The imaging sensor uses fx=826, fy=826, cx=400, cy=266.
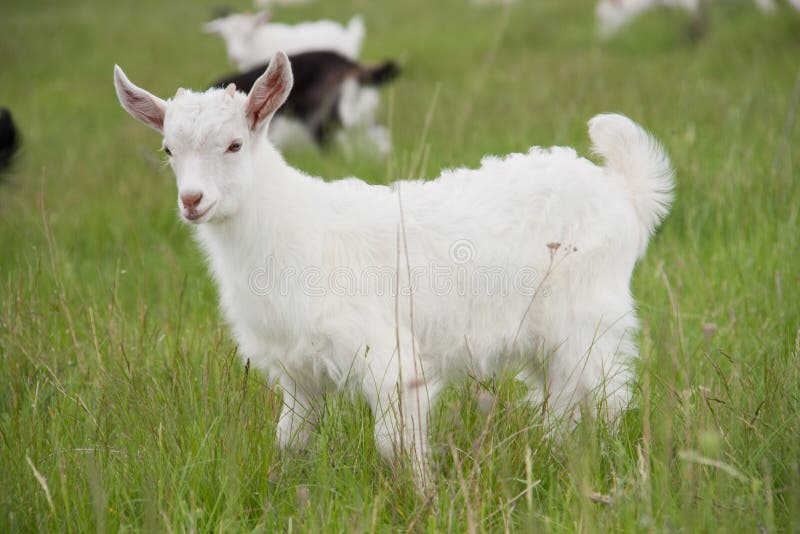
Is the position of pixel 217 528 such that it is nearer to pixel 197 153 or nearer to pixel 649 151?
pixel 197 153

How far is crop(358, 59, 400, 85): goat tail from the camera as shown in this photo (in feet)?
25.2

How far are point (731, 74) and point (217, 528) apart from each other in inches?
284

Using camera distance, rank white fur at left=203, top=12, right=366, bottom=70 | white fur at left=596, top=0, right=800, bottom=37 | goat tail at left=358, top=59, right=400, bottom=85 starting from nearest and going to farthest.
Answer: goat tail at left=358, top=59, right=400, bottom=85, white fur at left=203, top=12, right=366, bottom=70, white fur at left=596, top=0, right=800, bottom=37

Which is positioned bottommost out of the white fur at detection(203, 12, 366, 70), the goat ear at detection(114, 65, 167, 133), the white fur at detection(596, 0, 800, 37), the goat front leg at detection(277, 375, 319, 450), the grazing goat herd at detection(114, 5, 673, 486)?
A: the goat front leg at detection(277, 375, 319, 450)

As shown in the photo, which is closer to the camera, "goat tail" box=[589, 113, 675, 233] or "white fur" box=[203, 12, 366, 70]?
"goat tail" box=[589, 113, 675, 233]

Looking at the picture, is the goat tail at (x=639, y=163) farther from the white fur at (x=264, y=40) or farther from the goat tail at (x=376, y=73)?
the white fur at (x=264, y=40)

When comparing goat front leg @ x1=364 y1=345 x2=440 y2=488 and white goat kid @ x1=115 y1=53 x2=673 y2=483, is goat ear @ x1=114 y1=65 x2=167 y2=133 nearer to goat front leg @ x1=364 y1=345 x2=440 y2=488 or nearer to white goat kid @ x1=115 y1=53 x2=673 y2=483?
white goat kid @ x1=115 y1=53 x2=673 y2=483

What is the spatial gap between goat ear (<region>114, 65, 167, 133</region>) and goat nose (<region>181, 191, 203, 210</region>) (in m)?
0.37

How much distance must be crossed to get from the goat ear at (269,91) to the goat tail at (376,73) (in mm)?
5268

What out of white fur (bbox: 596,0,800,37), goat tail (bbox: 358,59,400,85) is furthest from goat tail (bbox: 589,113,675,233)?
white fur (bbox: 596,0,800,37)

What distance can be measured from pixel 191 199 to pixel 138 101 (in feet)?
1.57

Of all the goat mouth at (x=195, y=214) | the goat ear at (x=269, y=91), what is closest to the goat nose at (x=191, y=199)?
the goat mouth at (x=195, y=214)

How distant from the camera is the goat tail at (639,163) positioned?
117 inches

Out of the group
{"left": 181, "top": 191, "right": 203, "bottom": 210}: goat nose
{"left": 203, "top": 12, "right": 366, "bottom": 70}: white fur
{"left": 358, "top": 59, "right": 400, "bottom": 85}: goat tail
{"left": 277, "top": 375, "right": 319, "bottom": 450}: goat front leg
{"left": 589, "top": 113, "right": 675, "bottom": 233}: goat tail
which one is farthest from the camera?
{"left": 203, "top": 12, "right": 366, "bottom": 70}: white fur
